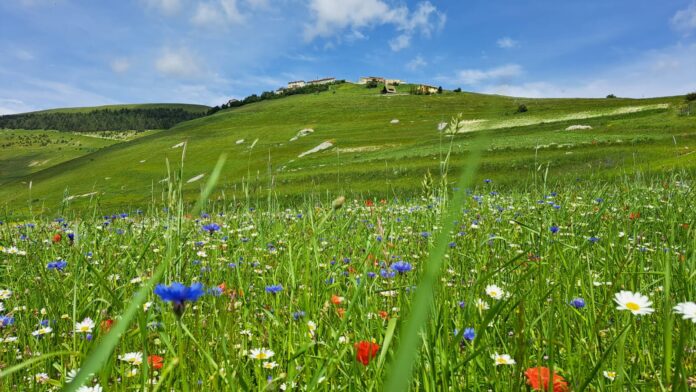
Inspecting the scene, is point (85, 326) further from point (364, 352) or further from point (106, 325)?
point (364, 352)

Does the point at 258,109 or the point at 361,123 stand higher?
the point at 258,109

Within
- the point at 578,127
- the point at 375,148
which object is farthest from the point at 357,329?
the point at 375,148

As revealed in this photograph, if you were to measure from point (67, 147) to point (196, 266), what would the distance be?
194915mm

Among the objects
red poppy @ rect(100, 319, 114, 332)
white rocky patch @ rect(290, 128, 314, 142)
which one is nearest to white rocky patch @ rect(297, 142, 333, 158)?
white rocky patch @ rect(290, 128, 314, 142)

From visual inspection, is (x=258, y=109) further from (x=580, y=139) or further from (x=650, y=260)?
(x=650, y=260)

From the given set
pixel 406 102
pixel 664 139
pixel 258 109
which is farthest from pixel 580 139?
pixel 258 109

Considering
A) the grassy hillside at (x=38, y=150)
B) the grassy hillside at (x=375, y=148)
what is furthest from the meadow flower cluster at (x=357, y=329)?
the grassy hillside at (x=38, y=150)

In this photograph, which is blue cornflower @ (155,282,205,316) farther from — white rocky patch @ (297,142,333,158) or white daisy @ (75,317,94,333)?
white rocky patch @ (297,142,333,158)

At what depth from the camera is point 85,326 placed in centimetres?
221

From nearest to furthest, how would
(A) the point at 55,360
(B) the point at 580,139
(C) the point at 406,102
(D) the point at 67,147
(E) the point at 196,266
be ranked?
(A) the point at 55,360 < (E) the point at 196,266 < (B) the point at 580,139 < (C) the point at 406,102 < (D) the point at 67,147

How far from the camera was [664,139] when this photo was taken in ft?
93.1

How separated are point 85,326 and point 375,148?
48.0 metres

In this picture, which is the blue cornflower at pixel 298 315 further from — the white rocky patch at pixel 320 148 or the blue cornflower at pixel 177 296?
the white rocky patch at pixel 320 148

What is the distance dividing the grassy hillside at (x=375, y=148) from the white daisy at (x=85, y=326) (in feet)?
2.72
